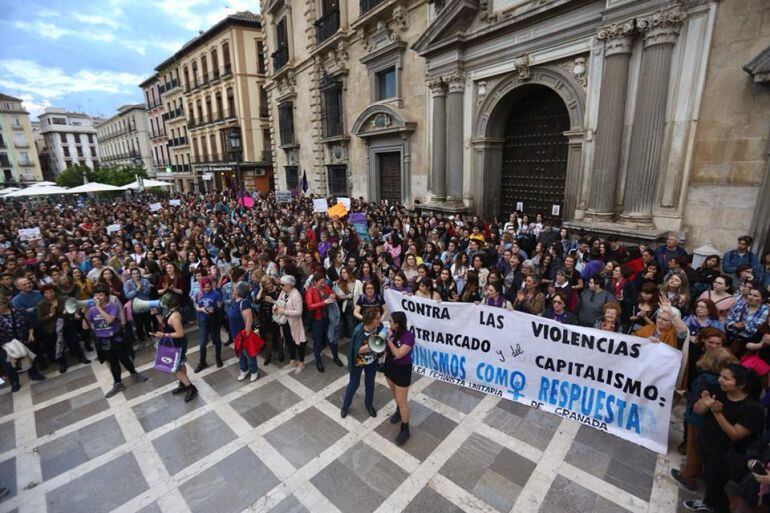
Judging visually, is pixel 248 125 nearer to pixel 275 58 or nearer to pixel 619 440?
pixel 275 58

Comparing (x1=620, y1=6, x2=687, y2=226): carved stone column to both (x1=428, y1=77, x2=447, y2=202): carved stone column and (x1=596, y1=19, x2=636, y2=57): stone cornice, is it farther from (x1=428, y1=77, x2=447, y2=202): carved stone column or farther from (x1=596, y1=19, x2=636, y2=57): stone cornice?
(x1=428, y1=77, x2=447, y2=202): carved stone column

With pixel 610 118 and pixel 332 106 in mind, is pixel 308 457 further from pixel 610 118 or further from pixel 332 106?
pixel 332 106

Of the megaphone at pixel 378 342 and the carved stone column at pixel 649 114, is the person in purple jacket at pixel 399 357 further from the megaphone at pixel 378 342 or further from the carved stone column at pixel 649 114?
the carved stone column at pixel 649 114

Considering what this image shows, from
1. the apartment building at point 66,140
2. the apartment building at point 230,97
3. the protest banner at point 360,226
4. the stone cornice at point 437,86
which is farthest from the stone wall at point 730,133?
the apartment building at point 66,140

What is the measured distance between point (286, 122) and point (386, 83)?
1052 centimetres

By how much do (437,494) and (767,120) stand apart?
28.7 feet

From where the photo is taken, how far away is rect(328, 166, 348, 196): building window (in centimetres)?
1968

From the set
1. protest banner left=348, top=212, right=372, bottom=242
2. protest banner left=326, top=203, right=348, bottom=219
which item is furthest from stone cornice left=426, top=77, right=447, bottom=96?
protest banner left=348, top=212, right=372, bottom=242

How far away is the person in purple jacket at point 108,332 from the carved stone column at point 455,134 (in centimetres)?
1034

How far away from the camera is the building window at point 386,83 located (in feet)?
51.5

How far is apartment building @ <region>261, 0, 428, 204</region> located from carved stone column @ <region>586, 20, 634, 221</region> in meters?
6.63

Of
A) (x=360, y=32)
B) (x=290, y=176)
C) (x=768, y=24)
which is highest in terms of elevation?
(x=360, y=32)

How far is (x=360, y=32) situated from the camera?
16312 mm

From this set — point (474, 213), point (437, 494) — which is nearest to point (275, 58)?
point (474, 213)
